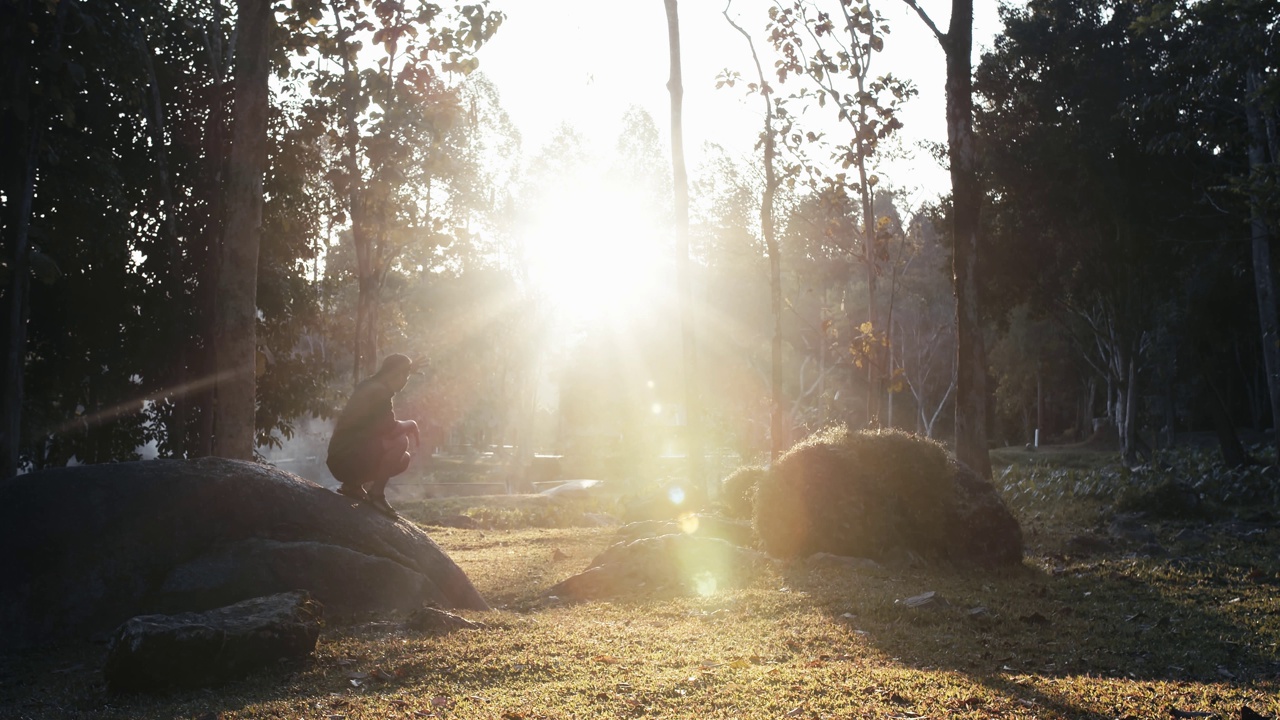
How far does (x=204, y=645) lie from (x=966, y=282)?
11872 mm

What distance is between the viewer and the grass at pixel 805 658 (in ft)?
18.9

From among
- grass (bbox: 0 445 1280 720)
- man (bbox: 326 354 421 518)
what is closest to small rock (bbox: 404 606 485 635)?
grass (bbox: 0 445 1280 720)

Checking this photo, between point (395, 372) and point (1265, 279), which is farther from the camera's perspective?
point (1265, 279)

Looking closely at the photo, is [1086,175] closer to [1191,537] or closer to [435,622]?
[1191,537]

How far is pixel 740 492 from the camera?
62.8 feet

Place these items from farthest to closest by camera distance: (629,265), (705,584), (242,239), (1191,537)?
1. (629,265)
2. (1191,537)
3. (705,584)
4. (242,239)

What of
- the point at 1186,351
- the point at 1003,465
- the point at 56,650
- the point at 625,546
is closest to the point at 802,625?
the point at 625,546

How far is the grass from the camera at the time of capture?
5.77m

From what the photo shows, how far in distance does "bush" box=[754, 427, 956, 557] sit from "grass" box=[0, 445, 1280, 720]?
29.5 inches

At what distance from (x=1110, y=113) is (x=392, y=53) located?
897 inches

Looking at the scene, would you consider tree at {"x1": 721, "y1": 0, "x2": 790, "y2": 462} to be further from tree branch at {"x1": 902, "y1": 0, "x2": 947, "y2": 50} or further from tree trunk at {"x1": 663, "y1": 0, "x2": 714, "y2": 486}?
tree branch at {"x1": 902, "y1": 0, "x2": 947, "y2": 50}

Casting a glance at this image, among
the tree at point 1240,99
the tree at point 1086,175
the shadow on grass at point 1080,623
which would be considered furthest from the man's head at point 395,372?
the tree at point 1086,175

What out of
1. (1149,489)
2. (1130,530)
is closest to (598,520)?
(1130,530)

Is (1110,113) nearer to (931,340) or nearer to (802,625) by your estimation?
(931,340)
